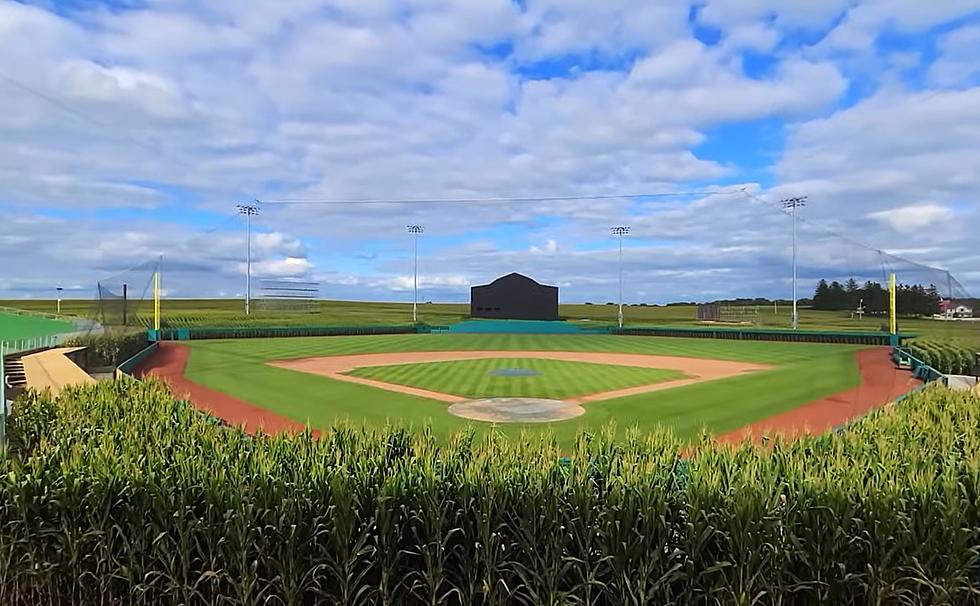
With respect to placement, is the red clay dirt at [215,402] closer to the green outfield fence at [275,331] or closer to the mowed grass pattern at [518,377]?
the mowed grass pattern at [518,377]

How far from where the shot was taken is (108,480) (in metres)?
5.00

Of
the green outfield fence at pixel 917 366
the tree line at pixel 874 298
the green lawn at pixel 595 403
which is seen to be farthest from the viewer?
the tree line at pixel 874 298

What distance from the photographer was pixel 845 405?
1997 cm

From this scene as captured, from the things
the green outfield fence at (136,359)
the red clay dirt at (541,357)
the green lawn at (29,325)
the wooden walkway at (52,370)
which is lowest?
the red clay dirt at (541,357)

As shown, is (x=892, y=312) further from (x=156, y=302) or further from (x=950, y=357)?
(x=156, y=302)

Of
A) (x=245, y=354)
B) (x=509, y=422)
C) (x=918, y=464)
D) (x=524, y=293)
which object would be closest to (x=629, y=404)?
(x=509, y=422)

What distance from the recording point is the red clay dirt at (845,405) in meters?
15.4

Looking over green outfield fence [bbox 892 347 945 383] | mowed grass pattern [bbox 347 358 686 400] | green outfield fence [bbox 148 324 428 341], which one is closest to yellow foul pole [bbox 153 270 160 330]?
green outfield fence [bbox 148 324 428 341]

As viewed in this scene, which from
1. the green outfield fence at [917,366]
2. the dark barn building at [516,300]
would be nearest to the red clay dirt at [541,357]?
the green outfield fence at [917,366]

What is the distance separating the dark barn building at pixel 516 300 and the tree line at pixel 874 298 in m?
25.7

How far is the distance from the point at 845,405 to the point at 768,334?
33667mm

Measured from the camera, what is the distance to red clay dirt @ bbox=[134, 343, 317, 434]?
1540cm

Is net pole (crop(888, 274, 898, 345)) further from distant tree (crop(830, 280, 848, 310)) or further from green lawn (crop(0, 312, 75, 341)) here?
green lawn (crop(0, 312, 75, 341))

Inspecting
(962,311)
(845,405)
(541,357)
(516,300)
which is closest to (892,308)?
Answer: (962,311)
